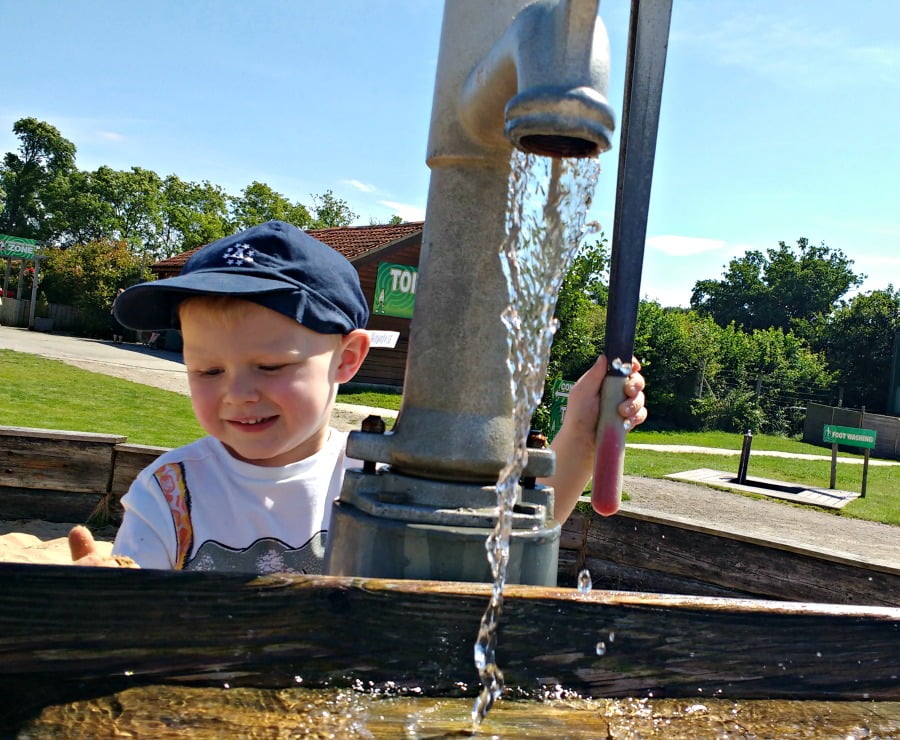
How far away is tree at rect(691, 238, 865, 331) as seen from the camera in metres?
69.8

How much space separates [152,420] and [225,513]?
26.6 feet

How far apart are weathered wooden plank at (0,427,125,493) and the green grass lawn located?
3418 mm

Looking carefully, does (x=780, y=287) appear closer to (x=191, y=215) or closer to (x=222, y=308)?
(x=191, y=215)

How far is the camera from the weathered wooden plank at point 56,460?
3895 millimetres

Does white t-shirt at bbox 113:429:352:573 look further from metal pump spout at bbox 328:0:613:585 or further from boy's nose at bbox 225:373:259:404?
metal pump spout at bbox 328:0:613:585

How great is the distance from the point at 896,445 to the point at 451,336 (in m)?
26.8

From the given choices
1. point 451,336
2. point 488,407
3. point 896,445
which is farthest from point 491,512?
point 896,445

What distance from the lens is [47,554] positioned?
11.7 feet

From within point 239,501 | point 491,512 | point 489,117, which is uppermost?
point 489,117

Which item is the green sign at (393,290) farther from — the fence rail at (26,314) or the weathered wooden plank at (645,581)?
the fence rail at (26,314)

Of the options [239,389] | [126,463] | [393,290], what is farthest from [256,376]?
[393,290]

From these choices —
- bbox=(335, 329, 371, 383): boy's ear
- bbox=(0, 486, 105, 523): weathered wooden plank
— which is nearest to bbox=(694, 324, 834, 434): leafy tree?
bbox=(0, 486, 105, 523): weathered wooden plank

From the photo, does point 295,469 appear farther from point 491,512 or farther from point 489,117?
point 489,117

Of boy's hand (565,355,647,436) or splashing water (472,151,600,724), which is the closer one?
splashing water (472,151,600,724)
